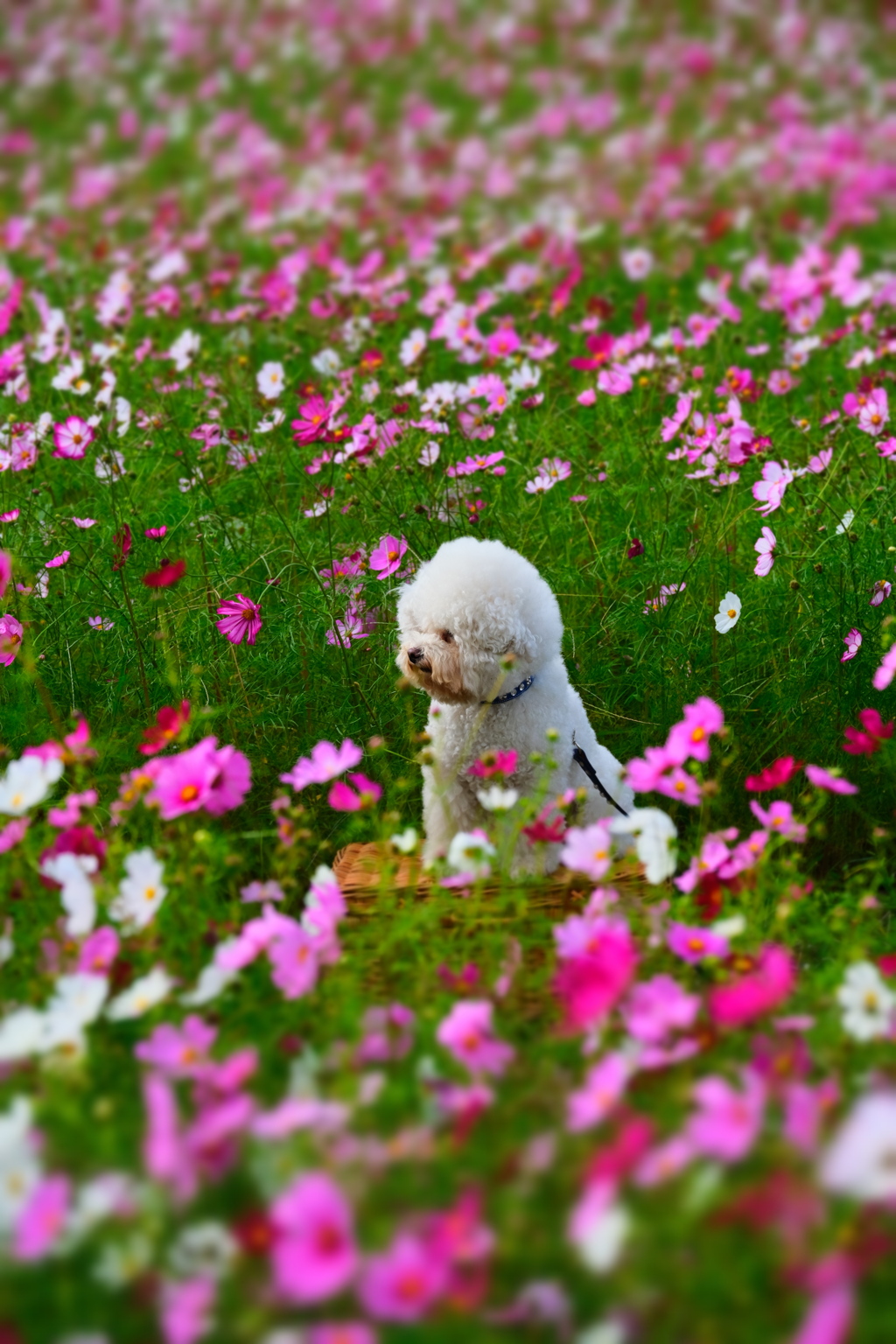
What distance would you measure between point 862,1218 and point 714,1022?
1.04 feet

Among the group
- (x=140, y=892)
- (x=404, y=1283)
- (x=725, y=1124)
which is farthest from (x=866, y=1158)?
(x=140, y=892)

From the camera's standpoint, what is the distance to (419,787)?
240 centimetres

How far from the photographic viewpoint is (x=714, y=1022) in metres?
1.36

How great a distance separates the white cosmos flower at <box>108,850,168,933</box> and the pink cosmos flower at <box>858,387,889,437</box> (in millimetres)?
1661

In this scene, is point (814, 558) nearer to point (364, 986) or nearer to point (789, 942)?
point (789, 942)

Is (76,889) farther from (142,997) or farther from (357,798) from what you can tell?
(357,798)

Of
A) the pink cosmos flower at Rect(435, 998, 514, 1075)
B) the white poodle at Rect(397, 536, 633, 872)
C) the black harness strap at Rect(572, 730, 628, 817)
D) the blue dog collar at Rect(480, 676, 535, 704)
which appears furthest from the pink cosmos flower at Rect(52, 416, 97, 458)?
the pink cosmos flower at Rect(435, 998, 514, 1075)

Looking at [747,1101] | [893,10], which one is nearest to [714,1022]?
[747,1101]

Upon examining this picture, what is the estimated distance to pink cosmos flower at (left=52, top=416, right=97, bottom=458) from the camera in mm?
2506

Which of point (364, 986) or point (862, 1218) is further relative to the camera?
point (364, 986)

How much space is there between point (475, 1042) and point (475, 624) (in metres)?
0.78

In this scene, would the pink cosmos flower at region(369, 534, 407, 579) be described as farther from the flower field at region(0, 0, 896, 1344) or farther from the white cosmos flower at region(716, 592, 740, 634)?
the white cosmos flower at region(716, 592, 740, 634)

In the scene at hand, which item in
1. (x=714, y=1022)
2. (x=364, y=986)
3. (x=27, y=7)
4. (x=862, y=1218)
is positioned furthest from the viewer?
(x=27, y=7)

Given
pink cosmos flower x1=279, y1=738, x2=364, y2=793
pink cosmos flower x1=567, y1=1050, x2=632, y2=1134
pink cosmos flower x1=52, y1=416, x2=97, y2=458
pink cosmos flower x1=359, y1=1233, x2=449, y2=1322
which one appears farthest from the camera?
pink cosmos flower x1=52, y1=416, x2=97, y2=458
